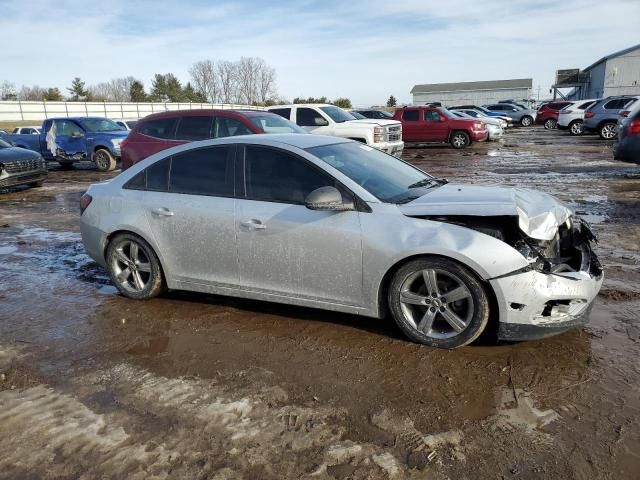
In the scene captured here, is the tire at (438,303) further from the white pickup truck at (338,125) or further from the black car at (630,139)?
the white pickup truck at (338,125)

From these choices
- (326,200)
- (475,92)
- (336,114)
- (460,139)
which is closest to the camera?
(326,200)

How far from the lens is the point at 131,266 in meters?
5.18

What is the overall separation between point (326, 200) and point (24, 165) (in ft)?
40.3

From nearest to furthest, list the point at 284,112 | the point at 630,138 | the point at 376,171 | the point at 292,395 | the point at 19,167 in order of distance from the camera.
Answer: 1. the point at 292,395
2. the point at 376,171
3. the point at 630,138
4. the point at 19,167
5. the point at 284,112

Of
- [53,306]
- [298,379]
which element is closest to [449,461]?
[298,379]

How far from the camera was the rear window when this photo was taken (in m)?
9.96

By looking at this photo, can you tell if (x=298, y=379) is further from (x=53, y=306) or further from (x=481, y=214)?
(x=53, y=306)

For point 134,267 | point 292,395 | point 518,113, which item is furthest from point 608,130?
point 292,395

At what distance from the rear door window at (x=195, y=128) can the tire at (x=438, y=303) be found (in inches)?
266

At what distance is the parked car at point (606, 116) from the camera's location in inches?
859

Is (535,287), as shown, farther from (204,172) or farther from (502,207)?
(204,172)

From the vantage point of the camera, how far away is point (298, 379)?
3.57 meters

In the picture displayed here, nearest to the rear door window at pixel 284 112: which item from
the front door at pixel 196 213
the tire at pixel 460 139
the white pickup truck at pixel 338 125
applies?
the white pickup truck at pixel 338 125

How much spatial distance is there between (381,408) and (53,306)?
3.63m
